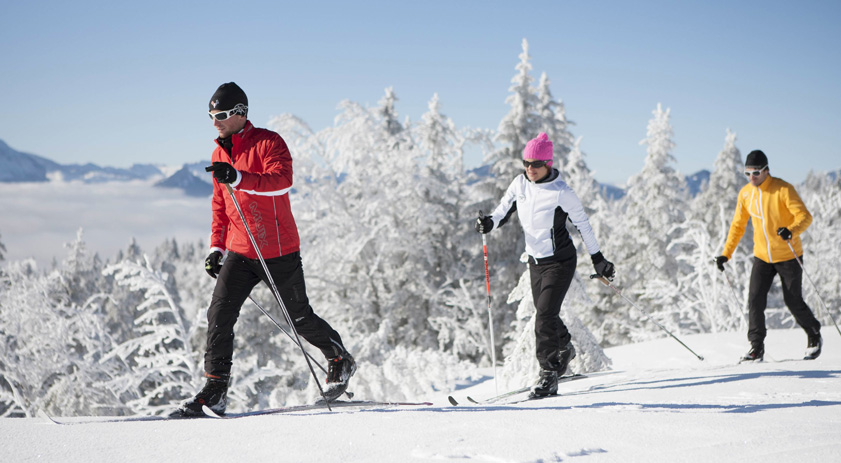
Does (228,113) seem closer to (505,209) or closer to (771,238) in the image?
(505,209)

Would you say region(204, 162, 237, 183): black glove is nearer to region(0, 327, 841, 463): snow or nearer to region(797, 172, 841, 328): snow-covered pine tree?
region(0, 327, 841, 463): snow

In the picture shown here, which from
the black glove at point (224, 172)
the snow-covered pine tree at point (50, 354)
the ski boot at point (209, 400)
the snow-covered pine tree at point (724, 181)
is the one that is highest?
the snow-covered pine tree at point (724, 181)

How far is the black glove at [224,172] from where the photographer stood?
348cm

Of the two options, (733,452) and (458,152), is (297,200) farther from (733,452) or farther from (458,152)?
(733,452)

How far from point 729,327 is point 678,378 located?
952cm

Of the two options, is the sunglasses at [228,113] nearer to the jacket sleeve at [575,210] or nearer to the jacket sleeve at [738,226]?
the jacket sleeve at [575,210]

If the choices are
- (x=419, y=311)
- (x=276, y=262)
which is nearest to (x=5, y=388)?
(x=419, y=311)

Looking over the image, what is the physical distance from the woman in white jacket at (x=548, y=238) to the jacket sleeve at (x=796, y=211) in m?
2.71

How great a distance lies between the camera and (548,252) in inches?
205

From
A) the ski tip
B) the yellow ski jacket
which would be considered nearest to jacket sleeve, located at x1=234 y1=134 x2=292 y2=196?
the ski tip

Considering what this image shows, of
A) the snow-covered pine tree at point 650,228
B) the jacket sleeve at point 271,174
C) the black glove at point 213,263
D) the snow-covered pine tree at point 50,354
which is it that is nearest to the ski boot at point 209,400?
the black glove at point 213,263

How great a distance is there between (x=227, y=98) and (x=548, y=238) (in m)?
3.07

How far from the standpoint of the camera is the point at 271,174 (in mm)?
3844

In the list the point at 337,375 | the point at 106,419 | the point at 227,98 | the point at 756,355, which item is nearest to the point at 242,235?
the point at 227,98
